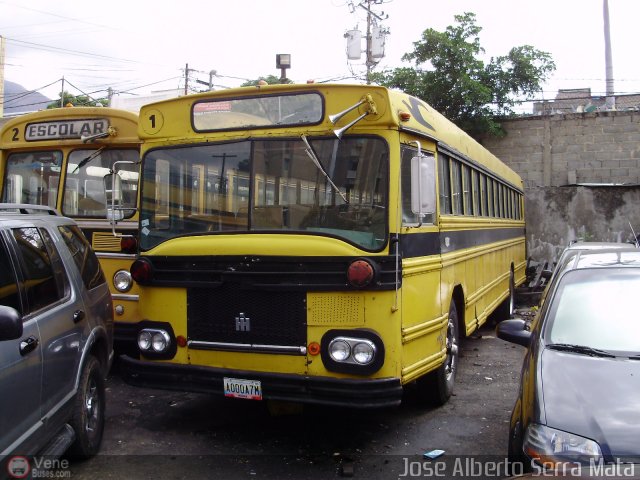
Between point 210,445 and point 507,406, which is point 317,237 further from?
point 507,406

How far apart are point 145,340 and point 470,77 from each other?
59.4ft

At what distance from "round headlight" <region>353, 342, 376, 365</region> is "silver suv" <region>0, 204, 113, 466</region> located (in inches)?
79.8

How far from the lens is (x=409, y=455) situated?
4.81 meters

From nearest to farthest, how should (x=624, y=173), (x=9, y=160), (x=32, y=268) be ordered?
1. (x=32, y=268)
2. (x=9, y=160)
3. (x=624, y=173)

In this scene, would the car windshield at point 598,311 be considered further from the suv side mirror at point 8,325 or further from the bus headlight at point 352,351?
Result: the suv side mirror at point 8,325

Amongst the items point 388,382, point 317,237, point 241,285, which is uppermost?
point 317,237

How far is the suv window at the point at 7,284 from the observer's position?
3.62 meters

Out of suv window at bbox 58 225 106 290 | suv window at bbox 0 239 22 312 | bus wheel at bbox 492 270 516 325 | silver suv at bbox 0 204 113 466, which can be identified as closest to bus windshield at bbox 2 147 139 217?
suv window at bbox 58 225 106 290

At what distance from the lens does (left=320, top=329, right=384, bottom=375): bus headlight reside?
435 centimetres

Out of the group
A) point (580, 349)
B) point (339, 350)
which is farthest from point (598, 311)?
point (339, 350)

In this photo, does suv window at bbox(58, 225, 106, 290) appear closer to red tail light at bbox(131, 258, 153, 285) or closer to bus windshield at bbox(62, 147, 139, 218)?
red tail light at bbox(131, 258, 153, 285)

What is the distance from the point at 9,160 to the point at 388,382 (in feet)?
18.7

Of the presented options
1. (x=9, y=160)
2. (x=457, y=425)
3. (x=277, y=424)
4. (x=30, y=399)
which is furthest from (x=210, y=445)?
(x=9, y=160)

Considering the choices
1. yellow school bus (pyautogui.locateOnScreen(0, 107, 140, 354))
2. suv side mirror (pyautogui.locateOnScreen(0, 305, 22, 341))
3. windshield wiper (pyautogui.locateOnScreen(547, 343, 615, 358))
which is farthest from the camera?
yellow school bus (pyautogui.locateOnScreen(0, 107, 140, 354))
